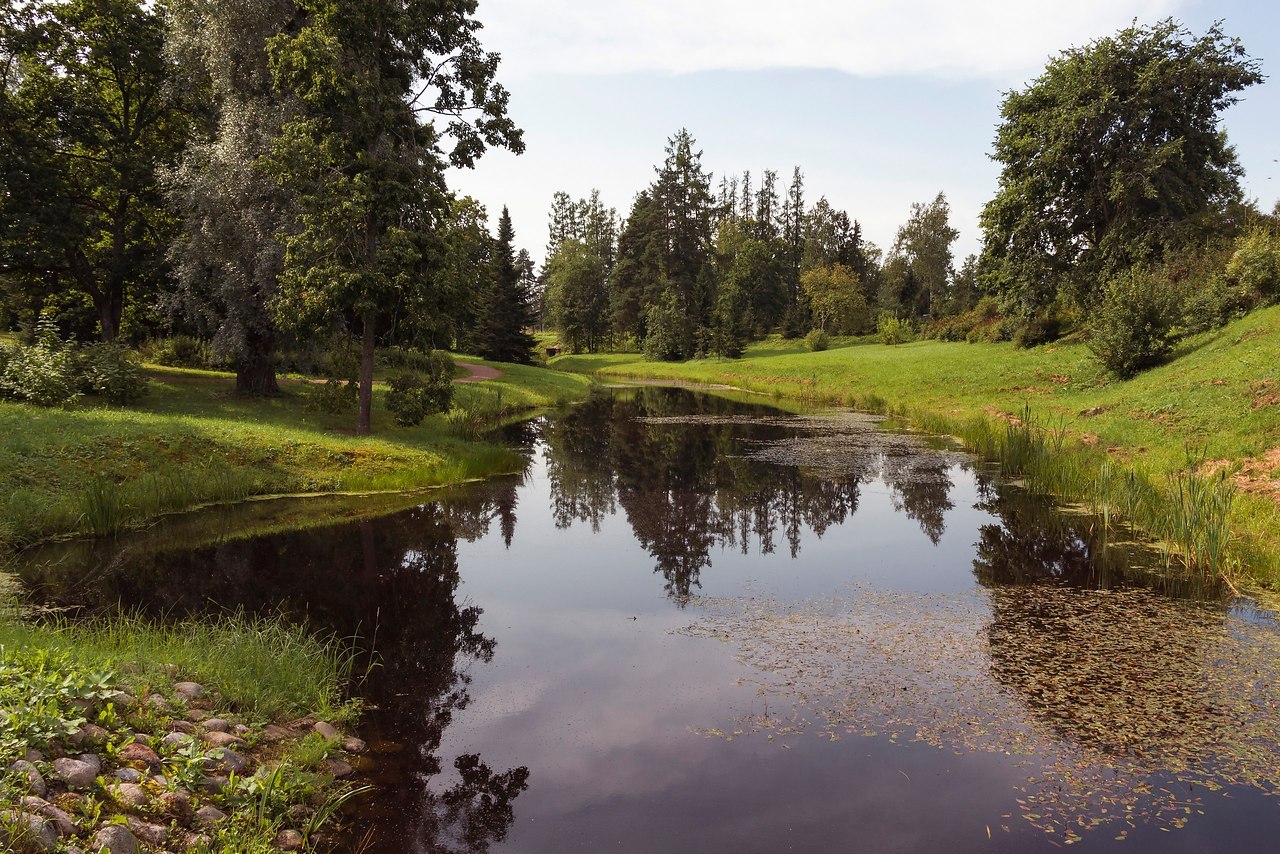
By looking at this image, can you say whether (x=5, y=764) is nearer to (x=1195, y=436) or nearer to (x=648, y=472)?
(x=648, y=472)

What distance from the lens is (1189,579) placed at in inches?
450

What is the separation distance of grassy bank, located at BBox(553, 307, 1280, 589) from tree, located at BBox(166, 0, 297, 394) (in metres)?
23.1

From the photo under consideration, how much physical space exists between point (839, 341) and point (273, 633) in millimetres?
71380

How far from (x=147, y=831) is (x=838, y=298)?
7695cm

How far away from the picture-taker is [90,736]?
5.13 meters

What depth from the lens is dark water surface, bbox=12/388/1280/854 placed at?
595cm

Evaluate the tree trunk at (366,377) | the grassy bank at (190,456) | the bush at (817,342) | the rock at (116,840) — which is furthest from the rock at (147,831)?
the bush at (817,342)

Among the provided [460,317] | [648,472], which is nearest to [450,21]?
[460,317]

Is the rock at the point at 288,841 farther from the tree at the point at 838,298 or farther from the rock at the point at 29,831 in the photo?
the tree at the point at 838,298

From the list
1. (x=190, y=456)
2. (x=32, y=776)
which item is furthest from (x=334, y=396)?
(x=32, y=776)

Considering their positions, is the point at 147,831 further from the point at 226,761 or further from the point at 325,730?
the point at 325,730

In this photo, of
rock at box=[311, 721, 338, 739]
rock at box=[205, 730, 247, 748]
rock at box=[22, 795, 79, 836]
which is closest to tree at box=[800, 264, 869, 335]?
rock at box=[311, 721, 338, 739]

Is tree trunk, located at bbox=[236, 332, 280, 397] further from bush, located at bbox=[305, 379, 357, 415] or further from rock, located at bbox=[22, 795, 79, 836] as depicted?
rock, located at bbox=[22, 795, 79, 836]

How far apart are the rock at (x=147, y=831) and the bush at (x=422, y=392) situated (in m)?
16.7
